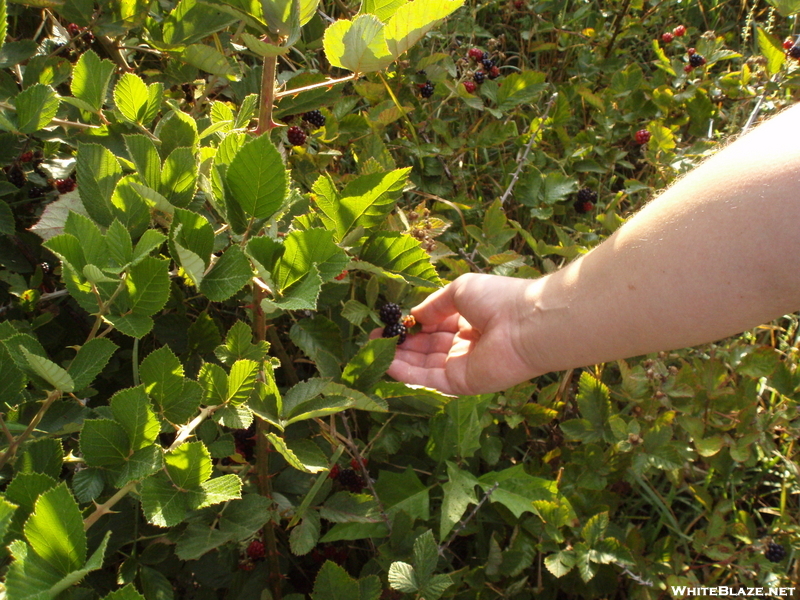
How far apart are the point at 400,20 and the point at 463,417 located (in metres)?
0.79

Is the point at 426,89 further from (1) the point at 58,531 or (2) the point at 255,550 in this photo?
(1) the point at 58,531

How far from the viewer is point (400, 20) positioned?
0.67 metres

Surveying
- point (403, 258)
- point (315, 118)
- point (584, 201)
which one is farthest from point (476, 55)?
point (403, 258)

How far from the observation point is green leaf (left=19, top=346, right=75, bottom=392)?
60 centimetres

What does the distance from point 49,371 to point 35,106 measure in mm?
419

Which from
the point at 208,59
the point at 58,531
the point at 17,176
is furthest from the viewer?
the point at 17,176

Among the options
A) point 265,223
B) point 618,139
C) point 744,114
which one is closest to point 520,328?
point 265,223

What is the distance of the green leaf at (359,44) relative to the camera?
0.70 meters

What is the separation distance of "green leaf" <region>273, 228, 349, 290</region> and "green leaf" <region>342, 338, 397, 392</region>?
0.27 meters

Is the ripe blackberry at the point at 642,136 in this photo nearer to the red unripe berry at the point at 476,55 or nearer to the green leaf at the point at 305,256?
the red unripe berry at the point at 476,55

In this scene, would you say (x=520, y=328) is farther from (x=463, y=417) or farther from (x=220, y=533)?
(x=220, y=533)

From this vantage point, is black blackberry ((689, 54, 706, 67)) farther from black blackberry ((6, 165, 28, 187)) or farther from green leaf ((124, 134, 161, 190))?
black blackberry ((6, 165, 28, 187))

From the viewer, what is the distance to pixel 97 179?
0.75 m

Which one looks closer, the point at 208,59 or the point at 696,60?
the point at 208,59
